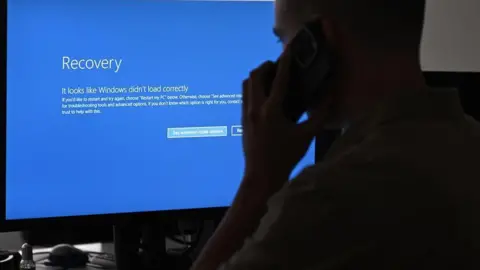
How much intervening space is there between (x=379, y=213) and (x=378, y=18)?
0.24m

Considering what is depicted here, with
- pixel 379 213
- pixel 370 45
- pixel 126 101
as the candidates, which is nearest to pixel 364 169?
pixel 379 213

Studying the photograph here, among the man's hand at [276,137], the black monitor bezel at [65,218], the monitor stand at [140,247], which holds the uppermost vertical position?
the man's hand at [276,137]

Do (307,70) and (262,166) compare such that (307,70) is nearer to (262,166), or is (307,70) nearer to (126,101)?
(262,166)

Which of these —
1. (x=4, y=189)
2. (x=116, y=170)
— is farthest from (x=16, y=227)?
(x=116, y=170)

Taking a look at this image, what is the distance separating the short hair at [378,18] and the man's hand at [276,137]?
0.10 m

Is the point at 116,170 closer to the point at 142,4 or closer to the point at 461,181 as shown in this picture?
the point at 142,4

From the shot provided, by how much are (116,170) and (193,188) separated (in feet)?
0.46

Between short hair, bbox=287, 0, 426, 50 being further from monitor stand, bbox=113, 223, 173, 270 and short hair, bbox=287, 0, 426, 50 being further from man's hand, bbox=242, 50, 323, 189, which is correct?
monitor stand, bbox=113, 223, 173, 270

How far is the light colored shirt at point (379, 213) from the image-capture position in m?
0.73

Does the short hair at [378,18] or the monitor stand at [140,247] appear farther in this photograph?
the monitor stand at [140,247]

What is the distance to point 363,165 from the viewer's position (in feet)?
2.49

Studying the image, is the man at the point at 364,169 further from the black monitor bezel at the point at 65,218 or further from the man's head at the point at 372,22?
the black monitor bezel at the point at 65,218

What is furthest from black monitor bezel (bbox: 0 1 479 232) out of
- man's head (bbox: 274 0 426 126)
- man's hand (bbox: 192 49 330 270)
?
man's head (bbox: 274 0 426 126)

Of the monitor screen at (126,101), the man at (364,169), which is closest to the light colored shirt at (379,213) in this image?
the man at (364,169)
